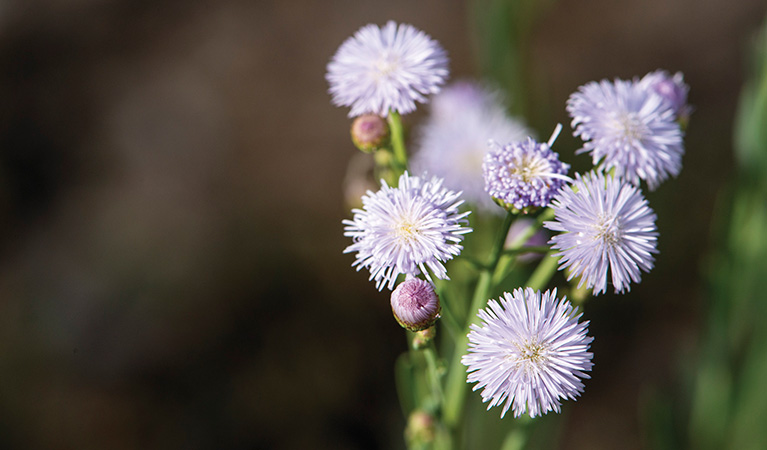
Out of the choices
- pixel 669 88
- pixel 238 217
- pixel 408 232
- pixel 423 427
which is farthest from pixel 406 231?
pixel 238 217

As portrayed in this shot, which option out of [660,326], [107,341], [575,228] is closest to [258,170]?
[107,341]

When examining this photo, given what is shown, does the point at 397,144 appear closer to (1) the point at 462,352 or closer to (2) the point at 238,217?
(1) the point at 462,352

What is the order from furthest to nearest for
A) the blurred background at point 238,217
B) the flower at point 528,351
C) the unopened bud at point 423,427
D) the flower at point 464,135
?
the blurred background at point 238,217, the flower at point 464,135, the unopened bud at point 423,427, the flower at point 528,351

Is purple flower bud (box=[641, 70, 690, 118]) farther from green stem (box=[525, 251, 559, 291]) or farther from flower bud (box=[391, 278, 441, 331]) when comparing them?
flower bud (box=[391, 278, 441, 331])

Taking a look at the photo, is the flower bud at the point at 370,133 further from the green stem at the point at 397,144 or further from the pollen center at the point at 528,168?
the pollen center at the point at 528,168

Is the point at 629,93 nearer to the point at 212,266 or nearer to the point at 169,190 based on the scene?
the point at 212,266

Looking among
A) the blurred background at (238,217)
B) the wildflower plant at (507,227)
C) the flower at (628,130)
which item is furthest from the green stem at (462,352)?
the blurred background at (238,217)
